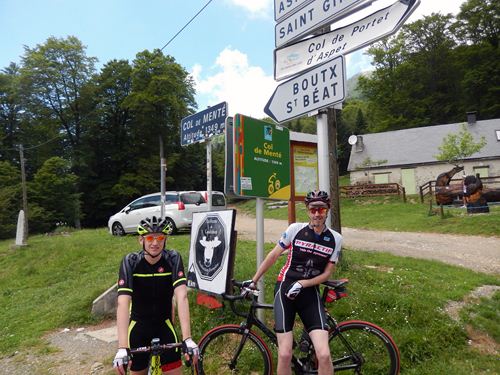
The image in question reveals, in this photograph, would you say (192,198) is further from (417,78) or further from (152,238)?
(417,78)

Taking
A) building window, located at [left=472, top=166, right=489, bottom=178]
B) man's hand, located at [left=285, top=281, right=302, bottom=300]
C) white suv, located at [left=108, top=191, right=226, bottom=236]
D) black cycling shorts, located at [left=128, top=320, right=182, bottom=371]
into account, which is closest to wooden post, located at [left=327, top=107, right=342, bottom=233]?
man's hand, located at [left=285, top=281, right=302, bottom=300]

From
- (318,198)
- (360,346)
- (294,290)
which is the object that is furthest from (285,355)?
(318,198)

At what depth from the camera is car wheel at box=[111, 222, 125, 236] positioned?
16.1 meters

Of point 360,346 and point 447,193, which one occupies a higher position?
point 447,193

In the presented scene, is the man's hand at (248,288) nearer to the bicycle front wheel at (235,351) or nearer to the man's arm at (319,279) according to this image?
the bicycle front wheel at (235,351)

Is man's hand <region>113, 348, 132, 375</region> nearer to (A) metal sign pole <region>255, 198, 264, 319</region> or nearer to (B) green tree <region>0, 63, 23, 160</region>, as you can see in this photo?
(A) metal sign pole <region>255, 198, 264, 319</region>

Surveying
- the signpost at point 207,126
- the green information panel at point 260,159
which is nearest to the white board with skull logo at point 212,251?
the green information panel at point 260,159

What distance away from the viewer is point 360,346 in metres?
3.88

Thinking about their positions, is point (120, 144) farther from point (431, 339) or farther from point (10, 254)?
point (431, 339)

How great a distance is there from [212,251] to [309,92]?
2520mm

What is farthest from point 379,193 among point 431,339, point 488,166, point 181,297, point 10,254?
point 181,297

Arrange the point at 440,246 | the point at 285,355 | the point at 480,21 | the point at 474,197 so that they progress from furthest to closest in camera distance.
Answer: the point at 480,21, the point at 474,197, the point at 440,246, the point at 285,355

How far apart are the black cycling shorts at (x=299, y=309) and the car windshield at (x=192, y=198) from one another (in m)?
11.3

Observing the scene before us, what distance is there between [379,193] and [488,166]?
11527mm
